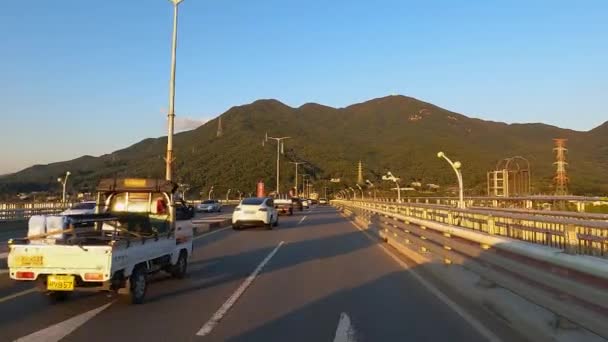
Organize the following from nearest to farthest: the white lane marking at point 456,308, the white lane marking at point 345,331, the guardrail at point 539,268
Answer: the guardrail at point 539,268 < the white lane marking at point 345,331 < the white lane marking at point 456,308

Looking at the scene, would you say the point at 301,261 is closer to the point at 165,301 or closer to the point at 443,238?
the point at 443,238

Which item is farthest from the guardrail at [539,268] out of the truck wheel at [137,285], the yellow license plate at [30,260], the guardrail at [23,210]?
the guardrail at [23,210]

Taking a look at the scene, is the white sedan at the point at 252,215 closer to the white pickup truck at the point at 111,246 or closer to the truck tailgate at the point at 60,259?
the white pickup truck at the point at 111,246

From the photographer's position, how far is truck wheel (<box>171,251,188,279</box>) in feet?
43.4

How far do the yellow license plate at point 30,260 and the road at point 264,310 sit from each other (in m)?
0.74

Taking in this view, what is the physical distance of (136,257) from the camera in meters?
10.4

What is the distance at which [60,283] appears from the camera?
955 centimetres

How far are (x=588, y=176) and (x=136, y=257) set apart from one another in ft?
309

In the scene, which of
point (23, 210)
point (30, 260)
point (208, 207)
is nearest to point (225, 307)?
point (30, 260)

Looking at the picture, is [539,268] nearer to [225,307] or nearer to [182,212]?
[225,307]

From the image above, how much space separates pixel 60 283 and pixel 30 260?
580 millimetres

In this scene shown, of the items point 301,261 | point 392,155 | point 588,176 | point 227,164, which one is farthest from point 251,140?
point 301,261

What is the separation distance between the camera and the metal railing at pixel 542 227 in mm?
8345

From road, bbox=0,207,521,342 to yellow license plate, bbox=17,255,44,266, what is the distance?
Answer: 74 cm
